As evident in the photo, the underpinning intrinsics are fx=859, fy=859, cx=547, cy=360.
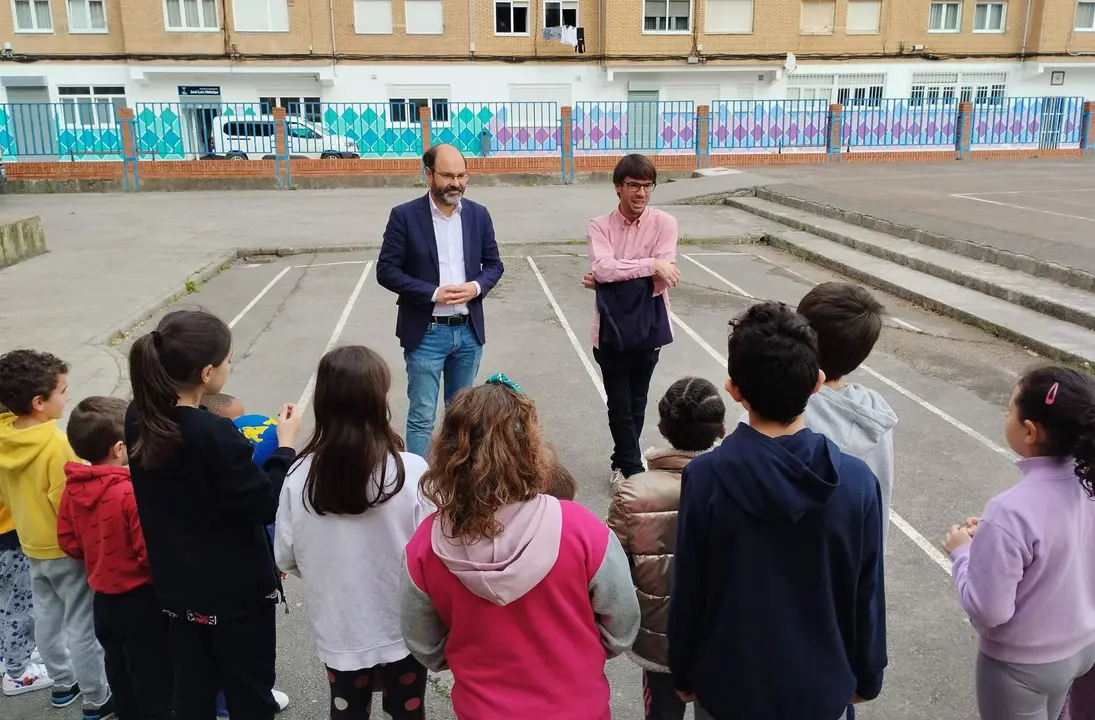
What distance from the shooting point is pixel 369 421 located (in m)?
2.36

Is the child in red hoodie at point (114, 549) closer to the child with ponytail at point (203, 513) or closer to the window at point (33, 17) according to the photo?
the child with ponytail at point (203, 513)

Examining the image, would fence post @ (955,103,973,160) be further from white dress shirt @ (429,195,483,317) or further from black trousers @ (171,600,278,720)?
black trousers @ (171,600,278,720)

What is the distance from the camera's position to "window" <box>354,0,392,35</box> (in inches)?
1326

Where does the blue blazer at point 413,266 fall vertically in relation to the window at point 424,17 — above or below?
below

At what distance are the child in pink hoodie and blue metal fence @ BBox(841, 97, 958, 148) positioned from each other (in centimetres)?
2847

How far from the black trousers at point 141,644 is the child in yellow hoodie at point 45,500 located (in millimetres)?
227

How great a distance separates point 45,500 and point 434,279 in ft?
7.36

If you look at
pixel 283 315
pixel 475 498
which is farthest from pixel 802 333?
pixel 283 315

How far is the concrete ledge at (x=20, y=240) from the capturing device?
38.7 ft

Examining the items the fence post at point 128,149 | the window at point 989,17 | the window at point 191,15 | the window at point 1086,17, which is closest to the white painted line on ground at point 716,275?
the fence post at point 128,149

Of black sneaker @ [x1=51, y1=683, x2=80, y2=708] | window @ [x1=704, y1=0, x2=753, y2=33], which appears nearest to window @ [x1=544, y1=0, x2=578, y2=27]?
window @ [x1=704, y1=0, x2=753, y2=33]

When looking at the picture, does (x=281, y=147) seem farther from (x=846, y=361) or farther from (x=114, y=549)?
(x=846, y=361)

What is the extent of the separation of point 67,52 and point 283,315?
30.2 metres

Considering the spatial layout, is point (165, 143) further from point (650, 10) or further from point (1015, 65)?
point (1015, 65)
